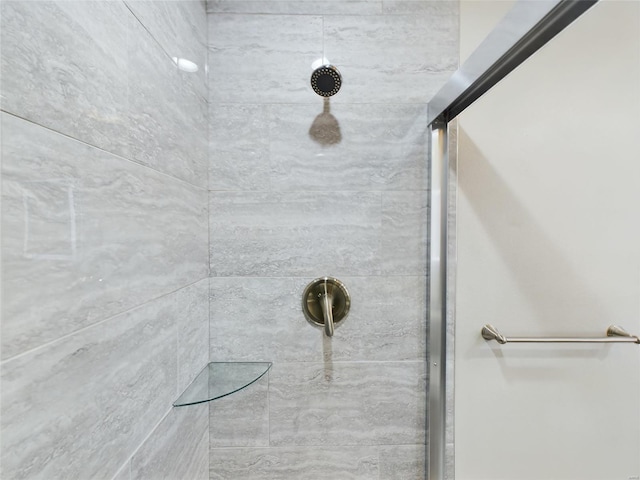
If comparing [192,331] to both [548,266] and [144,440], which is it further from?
[548,266]

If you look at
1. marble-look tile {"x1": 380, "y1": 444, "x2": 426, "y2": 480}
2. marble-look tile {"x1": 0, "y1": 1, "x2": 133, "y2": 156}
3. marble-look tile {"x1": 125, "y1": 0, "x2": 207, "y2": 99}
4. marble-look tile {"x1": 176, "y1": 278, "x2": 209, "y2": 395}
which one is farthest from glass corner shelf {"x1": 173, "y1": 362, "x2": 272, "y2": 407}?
marble-look tile {"x1": 125, "y1": 0, "x2": 207, "y2": 99}

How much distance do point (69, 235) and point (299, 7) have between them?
0.97 metres

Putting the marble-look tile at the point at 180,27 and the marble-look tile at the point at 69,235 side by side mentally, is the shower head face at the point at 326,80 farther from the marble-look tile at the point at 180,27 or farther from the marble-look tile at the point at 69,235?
the marble-look tile at the point at 69,235

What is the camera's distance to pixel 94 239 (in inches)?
20.3

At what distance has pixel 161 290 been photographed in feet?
2.45

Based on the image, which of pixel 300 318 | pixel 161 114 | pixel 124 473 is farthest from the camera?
pixel 300 318

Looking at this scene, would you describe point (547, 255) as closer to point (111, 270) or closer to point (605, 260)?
point (605, 260)

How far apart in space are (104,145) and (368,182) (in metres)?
0.73

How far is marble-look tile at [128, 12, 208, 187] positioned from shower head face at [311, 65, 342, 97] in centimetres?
33

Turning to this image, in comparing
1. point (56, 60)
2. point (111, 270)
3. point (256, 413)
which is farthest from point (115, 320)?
point (256, 413)

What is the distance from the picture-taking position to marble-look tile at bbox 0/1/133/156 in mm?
378

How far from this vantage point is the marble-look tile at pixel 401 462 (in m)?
1.10

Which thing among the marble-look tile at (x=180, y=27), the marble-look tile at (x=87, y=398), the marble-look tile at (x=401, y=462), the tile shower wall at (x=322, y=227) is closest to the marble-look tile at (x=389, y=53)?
the tile shower wall at (x=322, y=227)

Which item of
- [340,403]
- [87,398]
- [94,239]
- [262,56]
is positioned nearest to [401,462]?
[340,403]
